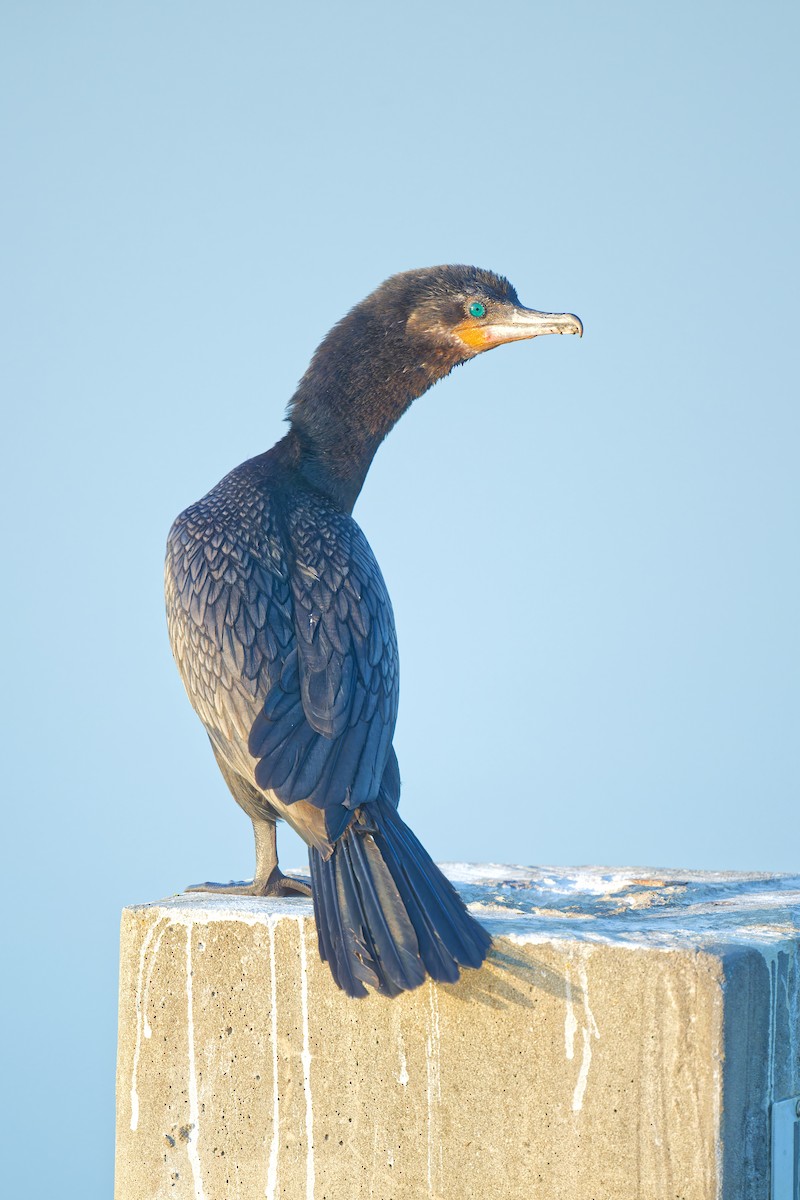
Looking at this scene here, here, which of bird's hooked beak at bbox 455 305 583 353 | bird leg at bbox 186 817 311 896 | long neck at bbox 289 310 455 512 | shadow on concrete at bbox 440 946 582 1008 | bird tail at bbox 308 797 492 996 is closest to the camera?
bird tail at bbox 308 797 492 996

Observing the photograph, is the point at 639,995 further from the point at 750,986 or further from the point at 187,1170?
the point at 187,1170

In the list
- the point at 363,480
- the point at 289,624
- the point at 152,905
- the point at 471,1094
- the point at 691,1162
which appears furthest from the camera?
the point at 363,480

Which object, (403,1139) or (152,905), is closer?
(403,1139)

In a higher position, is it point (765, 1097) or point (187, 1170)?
point (765, 1097)

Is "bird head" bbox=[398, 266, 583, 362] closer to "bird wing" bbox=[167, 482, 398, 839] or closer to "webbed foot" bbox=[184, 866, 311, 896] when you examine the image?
"bird wing" bbox=[167, 482, 398, 839]

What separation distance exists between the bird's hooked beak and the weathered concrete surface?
151 centimetres

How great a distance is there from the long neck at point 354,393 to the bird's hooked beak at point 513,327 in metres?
0.09

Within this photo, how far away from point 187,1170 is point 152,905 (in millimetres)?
637

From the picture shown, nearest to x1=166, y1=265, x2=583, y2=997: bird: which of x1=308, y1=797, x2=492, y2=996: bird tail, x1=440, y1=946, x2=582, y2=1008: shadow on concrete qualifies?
x1=308, y1=797, x2=492, y2=996: bird tail

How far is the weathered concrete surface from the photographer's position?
2828 millimetres

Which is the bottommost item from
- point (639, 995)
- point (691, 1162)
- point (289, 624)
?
point (691, 1162)

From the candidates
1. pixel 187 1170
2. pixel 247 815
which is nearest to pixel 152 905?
pixel 247 815

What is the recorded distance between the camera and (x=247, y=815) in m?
3.60

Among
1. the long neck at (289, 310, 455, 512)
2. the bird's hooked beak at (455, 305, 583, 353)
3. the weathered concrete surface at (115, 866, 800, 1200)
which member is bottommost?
the weathered concrete surface at (115, 866, 800, 1200)
